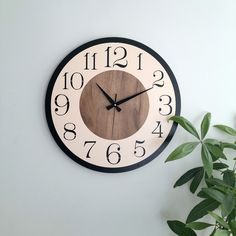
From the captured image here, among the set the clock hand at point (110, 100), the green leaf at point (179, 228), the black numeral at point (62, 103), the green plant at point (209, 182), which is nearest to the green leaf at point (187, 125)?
the green plant at point (209, 182)

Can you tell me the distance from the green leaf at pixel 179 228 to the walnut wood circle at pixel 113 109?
1.27 ft

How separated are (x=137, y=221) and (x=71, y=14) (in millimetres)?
921

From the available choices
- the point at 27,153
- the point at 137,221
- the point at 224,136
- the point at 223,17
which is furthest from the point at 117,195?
the point at 223,17

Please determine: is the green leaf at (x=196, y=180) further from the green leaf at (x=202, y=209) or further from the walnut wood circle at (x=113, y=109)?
the walnut wood circle at (x=113, y=109)

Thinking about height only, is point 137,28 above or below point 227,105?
above

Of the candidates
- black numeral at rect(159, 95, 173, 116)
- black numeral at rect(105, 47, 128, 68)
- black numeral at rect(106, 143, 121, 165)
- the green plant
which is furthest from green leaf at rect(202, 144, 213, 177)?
black numeral at rect(105, 47, 128, 68)

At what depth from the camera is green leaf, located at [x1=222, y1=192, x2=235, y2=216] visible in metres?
0.99

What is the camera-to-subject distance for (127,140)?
1.24 meters

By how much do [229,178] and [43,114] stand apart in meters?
0.78

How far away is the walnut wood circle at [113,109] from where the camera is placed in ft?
4.05

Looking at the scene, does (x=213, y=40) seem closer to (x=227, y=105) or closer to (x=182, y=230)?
(x=227, y=105)

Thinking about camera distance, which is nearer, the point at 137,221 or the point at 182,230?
the point at 182,230

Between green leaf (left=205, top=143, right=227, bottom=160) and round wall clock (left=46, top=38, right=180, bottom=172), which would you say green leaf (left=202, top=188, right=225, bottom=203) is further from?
round wall clock (left=46, top=38, right=180, bottom=172)

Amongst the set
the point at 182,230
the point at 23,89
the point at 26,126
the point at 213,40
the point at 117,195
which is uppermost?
the point at 213,40
